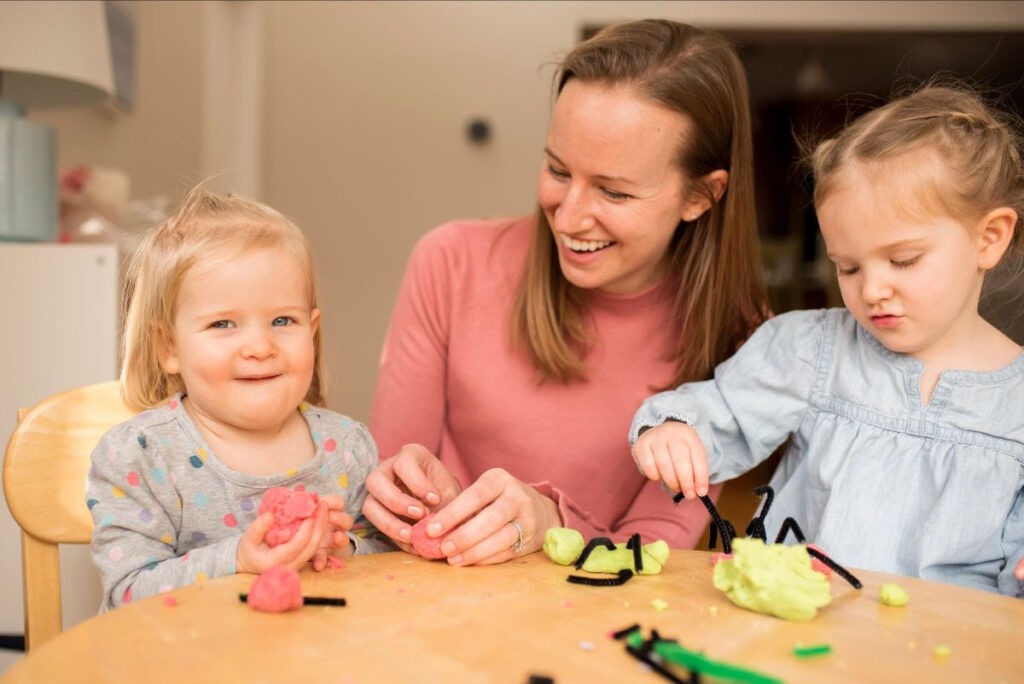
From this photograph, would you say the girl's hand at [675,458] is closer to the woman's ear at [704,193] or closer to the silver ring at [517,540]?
the silver ring at [517,540]

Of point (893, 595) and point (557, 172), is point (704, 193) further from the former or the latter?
point (893, 595)

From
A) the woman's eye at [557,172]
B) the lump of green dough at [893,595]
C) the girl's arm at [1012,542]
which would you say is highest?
the woman's eye at [557,172]

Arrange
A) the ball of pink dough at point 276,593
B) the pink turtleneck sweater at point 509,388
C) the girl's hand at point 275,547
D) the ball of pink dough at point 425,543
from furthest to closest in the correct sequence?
the pink turtleneck sweater at point 509,388 → the ball of pink dough at point 425,543 → the girl's hand at point 275,547 → the ball of pink dough at point 276,593

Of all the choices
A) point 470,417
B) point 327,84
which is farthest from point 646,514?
point 327,84

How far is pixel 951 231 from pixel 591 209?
0.49 m

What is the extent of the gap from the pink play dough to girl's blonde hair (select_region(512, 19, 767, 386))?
26.6 inches

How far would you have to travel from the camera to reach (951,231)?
4.04 feet

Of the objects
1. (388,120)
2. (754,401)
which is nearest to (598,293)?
(754,401)

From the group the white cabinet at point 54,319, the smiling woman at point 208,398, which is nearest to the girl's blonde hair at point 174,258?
the smiling woman at point 208,398

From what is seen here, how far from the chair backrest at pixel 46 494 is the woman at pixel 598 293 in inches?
17.8

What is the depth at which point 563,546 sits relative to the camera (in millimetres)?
1061

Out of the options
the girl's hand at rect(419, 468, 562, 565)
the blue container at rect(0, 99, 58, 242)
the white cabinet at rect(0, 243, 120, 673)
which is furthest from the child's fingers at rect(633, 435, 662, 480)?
the blue container at rect(0, 99, 58, 242)

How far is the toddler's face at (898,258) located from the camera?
122 centimetres

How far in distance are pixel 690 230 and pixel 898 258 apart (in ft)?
1.51
